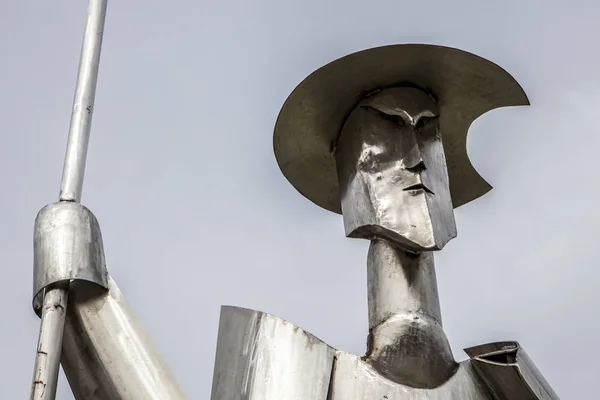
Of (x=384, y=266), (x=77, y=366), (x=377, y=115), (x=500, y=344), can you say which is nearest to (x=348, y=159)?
(x=377, y=115)

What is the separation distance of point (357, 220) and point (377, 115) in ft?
2.04

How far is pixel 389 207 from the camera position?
20.4ft

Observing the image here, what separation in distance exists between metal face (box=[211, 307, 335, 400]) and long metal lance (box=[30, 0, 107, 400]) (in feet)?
2.52

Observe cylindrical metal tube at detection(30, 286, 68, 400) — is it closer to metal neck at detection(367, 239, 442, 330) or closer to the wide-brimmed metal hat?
metal neck at detection(367, 239, 442, 330)

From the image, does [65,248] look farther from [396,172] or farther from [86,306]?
[396,172]

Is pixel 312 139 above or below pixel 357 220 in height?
A: above

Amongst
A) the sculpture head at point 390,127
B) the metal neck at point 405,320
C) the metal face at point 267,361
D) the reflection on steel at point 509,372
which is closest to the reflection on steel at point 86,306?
the metal face at point 267,361

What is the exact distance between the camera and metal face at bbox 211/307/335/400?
5.62 meters

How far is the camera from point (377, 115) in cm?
657

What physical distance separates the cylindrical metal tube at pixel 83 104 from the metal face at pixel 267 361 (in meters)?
0.96

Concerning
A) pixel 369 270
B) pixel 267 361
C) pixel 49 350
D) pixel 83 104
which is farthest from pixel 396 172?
pixel 49 350

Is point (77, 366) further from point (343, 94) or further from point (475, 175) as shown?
point (475, 175)

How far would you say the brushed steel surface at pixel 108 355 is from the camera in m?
5.72

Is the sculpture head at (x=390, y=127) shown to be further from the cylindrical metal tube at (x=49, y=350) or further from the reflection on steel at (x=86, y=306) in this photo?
the cylindrical metal tube at (x=49, y=350)
